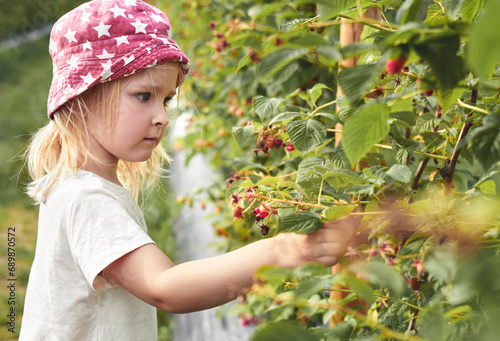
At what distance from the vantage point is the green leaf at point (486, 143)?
506 mm

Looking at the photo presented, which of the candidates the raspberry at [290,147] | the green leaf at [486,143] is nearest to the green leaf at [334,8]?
the green leaf at [486,143]

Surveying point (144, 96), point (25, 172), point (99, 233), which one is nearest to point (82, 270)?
point (99, 233)

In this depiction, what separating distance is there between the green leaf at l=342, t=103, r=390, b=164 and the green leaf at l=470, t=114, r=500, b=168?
10 cm

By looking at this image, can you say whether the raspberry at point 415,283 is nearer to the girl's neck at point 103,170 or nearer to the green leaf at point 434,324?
the green leaf at point 434,324

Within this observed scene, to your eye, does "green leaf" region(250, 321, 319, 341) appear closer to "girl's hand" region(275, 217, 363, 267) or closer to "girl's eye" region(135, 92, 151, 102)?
"girl's hand" region(275, 217, 363, 267)

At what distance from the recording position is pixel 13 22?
37.9 feet

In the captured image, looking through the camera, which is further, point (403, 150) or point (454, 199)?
point (403, 150)

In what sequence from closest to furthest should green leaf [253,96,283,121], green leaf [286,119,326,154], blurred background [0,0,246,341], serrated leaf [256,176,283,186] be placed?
1. serrated leaf [256,176,283,186]
2. green leaf [286,119,326,154]
3. green leaf [253,96,283,121]
4. blurred background [0,0,246,341]

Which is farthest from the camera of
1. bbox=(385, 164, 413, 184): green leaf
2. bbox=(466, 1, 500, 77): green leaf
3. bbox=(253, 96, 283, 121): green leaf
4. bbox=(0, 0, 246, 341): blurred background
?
bbox=(0, 0, 246, 341): blurred background

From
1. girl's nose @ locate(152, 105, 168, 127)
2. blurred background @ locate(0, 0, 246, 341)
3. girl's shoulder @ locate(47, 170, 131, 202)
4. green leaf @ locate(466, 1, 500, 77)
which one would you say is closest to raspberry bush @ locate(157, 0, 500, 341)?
green leaf @ locate(466, 1, 500, 77)

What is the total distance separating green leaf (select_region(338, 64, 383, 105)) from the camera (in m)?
0.50

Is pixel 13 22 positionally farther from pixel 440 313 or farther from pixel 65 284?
pixel 440 313

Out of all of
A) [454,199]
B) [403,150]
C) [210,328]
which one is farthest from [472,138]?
[210,328]

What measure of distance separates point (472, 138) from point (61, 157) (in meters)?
1.04
